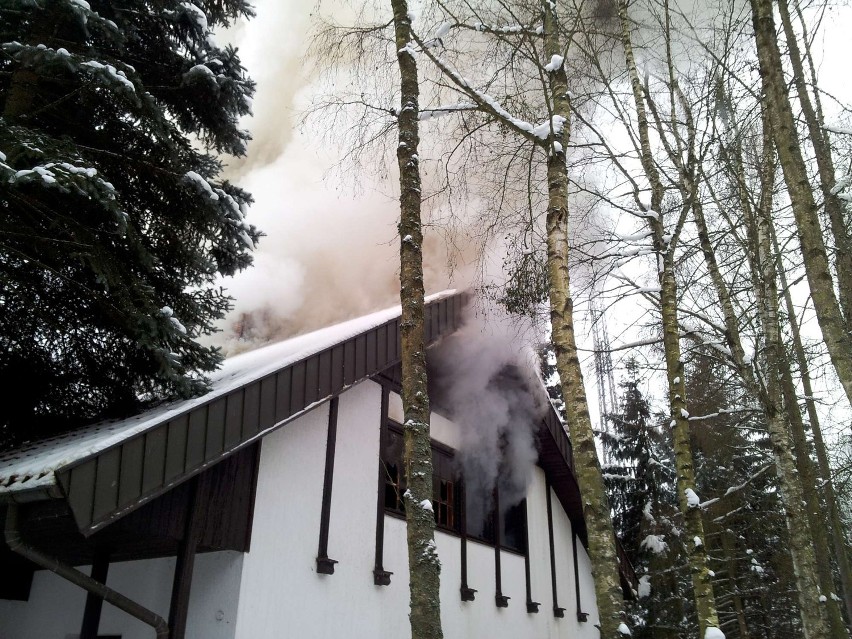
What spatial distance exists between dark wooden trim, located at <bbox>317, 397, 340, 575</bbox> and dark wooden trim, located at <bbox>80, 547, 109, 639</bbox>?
2.05 metres

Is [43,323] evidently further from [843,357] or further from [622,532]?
[622,532]

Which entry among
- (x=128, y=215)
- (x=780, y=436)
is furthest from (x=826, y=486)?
Result: (x=128, y=215)

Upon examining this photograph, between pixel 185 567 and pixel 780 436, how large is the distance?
6577 millimetres

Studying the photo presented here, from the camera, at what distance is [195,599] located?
5910 mm

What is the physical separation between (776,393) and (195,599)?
274 inches

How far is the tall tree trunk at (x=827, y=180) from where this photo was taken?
5.11 meters

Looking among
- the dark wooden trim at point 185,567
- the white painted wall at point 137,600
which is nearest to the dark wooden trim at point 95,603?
the white painted wall at point 137,600

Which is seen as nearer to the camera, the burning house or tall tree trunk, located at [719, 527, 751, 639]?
the burning house

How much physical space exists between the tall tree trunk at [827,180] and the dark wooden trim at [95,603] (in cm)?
684

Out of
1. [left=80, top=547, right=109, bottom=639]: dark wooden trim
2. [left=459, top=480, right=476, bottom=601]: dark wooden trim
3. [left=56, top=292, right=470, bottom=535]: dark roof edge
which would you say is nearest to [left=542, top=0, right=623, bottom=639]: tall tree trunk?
[left=56, top=292, right=470, bottom=535]: dark roof edge

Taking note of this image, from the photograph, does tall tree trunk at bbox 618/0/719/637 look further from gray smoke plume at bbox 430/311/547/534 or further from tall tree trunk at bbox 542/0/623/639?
gray smoke plume at bbox 430/311/547/534

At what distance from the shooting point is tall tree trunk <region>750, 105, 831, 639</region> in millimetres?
6773

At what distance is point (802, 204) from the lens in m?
4.50

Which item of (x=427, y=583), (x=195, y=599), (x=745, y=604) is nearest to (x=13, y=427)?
(x=195, y=599)
